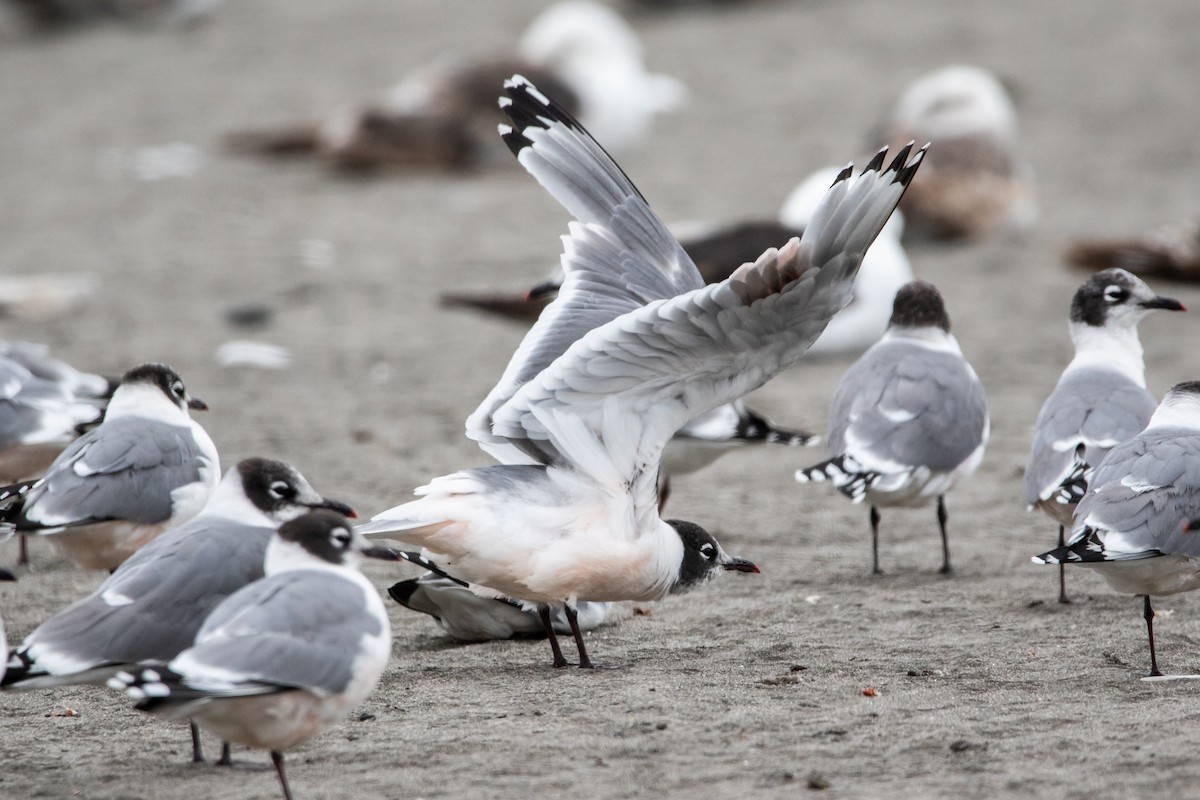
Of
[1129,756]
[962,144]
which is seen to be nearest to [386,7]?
[962,144]

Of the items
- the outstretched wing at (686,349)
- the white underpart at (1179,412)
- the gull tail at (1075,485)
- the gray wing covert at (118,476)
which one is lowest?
the gull tail at (1075,485)

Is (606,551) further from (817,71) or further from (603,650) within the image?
(817,71)

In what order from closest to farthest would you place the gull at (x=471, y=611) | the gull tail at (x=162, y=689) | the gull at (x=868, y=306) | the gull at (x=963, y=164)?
the gull tail at (x=162, y=689) < the gull at (x=471, y=611) < the gull at (x=868, y=306) < the gull at (x=963, y=164)

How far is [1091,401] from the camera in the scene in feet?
16.5

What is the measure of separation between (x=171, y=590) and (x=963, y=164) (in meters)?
8.70

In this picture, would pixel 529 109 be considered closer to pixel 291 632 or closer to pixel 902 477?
pixel 902 477

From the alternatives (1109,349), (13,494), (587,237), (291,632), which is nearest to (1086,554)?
(1109,349)

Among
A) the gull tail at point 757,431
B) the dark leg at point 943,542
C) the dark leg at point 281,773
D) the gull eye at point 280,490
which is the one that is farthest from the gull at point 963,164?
the dark leg at point 281,773

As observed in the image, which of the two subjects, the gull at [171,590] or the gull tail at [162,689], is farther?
the gull at [171,590]

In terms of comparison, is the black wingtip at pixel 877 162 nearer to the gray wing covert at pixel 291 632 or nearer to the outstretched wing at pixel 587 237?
the outstretched wing at pixel 587 237

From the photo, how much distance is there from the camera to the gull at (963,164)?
11.0 m

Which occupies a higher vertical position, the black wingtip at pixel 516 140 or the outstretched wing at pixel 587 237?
the black wingtip at pixel 516 140

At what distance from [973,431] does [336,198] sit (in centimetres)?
817

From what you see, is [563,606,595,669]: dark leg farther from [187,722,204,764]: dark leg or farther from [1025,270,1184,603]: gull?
[1025,270,1184,603]: gull
